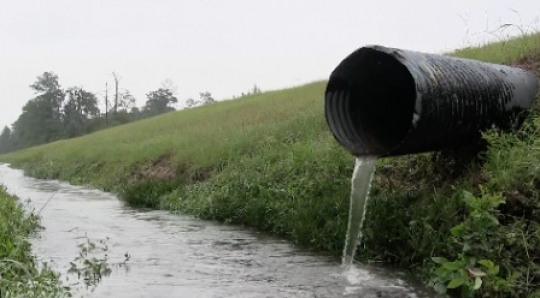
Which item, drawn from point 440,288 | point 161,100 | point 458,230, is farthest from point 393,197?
point 161,100

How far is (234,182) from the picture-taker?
913cm

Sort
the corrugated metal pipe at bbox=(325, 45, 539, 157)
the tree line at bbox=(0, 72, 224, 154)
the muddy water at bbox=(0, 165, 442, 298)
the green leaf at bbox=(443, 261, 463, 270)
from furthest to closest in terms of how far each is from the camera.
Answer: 1. the tree line at bbox=(0, 72, 224, 154)
2. the corrugated metal pipe at bbox=(325, 45, 539, 157)
3. the muddy water at bbox=(0, 165, 442, 298)
4. the green leaf at bbox=(443, 261, 463, 270)

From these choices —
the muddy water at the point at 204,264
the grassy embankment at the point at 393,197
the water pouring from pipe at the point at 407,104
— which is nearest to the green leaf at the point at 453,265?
the grassy embankment at the point at 393,197

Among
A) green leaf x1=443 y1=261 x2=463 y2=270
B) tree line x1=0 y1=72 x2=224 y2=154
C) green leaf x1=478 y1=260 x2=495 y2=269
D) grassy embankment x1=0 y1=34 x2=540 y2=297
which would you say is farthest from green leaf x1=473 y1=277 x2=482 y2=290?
tree line x1=0 y1=72 x2=224 y2=154

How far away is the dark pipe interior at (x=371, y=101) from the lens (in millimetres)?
5703

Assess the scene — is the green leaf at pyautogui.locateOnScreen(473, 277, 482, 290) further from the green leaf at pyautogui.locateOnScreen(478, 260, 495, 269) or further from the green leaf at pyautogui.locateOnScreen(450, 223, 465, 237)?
the green leaf at pyautogui.locateOnScreen(450, 223, 465, 237)

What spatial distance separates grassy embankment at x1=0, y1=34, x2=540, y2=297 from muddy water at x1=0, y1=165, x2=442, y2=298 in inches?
14.7

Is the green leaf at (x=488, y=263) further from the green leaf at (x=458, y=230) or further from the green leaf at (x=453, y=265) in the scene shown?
the green leaf at (x=458, y=230)

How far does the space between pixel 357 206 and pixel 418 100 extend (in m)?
1.70

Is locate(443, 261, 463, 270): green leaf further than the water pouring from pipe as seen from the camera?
No

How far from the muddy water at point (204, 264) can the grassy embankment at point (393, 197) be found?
0.37 metres

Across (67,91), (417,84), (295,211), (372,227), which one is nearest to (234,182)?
(295,211)

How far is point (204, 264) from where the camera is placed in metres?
5.70

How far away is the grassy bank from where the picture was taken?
3908mm
